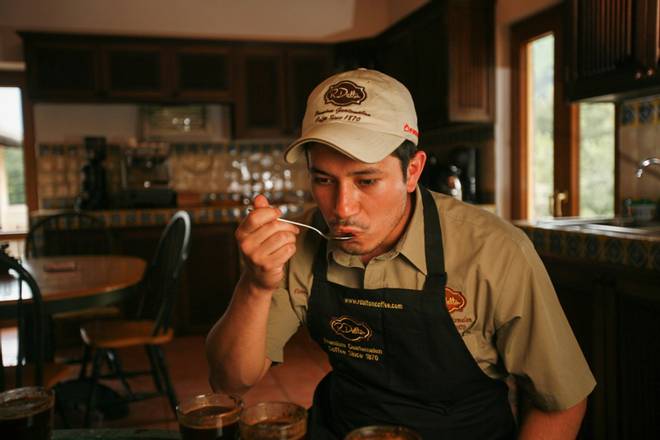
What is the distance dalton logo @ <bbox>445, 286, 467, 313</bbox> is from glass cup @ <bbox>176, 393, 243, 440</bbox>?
506mm

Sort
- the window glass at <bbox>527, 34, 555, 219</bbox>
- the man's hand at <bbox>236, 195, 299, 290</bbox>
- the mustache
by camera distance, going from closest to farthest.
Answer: the man's hand at <bbox>236, 195, 299, 290</bbox>
the mustache
the window glass at <bbox>527, 34, 555, 219</bbox>

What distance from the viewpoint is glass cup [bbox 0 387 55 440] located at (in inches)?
30.7

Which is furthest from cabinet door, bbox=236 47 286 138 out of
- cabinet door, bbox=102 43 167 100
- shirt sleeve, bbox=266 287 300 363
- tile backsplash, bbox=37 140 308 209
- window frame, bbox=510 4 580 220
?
shirt sleeve, bbox=266 287 300 363

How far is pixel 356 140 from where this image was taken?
107 centimetres

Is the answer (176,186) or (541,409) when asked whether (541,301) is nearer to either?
(541,409)

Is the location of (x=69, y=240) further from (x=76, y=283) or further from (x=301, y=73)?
(x=301, y=73)

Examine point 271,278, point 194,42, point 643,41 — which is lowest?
point 271,278

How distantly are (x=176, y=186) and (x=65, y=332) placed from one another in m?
1.58

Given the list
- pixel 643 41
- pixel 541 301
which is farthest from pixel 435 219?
pixel 643 41

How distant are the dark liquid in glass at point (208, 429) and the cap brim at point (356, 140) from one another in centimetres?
50

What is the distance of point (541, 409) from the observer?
1.11 meters

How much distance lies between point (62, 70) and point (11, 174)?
1.13 meters

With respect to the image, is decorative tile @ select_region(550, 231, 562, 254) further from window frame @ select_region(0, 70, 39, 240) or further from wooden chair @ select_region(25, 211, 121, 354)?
window frame @ select_region(0, 70, 39, 240)

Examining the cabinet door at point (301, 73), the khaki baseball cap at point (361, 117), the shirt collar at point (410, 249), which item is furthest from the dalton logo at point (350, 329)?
the cabinet door at point (301, 73)
